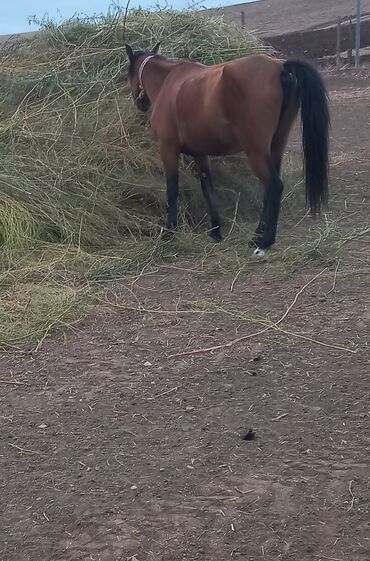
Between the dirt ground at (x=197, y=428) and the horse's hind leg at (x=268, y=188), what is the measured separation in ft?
2.07

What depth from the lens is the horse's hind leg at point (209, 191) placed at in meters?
6.69

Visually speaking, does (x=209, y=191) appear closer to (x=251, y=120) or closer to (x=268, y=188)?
(x=268, y=188)

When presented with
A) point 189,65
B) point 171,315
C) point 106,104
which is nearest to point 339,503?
point 171,315

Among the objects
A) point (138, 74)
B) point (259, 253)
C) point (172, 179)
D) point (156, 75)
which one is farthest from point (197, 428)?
point (138, 74)

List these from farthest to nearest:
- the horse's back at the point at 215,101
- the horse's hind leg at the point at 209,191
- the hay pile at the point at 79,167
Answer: the horse's hind leg at the point at 209,191 → the horse's back at the point at 215,101 → the hay pile at the point at 79,167

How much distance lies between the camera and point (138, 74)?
277 inches

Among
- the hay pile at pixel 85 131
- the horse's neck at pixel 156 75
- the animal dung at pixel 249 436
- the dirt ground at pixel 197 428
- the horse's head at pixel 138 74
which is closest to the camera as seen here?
the dirt ground at pixel 197 428

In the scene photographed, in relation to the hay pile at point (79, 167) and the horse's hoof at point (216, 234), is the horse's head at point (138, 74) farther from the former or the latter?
the horse's hoof at point (216, 234)

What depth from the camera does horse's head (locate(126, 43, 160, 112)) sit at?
7043mm

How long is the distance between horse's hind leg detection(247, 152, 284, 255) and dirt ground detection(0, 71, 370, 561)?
0.63 metres

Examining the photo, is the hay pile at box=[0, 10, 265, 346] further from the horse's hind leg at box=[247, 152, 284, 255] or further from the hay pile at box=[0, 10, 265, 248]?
the horse's hind leg at box=[247, 152, 284, 255]

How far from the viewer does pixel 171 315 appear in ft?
16.1

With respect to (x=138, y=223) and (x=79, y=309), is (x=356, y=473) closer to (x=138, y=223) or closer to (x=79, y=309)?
(x=79, y=309)

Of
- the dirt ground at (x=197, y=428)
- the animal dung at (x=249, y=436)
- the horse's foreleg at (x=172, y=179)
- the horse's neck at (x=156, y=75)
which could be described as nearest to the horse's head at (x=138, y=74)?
the horse's neck at (x=156, y=75)
